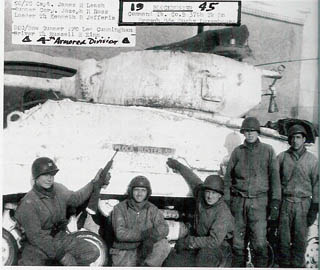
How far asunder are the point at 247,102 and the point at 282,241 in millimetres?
1413

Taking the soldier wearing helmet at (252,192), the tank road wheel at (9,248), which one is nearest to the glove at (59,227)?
the tank road wheel at (9,248)

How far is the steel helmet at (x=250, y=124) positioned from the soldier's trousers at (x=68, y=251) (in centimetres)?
186

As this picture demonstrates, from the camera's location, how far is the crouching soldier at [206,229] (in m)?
5.24

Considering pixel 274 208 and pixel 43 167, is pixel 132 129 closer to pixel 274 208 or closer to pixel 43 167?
pixel 43 167

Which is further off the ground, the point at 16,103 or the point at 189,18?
the point at 189,18

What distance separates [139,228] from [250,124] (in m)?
1.49

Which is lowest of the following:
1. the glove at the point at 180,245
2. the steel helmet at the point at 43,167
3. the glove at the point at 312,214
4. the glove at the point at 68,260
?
the glove at the point at 68,260

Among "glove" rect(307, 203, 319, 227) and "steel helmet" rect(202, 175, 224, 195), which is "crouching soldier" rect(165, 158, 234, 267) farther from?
"glove" rect(307, 203, 319, 227)

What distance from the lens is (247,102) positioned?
566cm

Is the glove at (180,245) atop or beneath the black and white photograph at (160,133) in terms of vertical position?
beneath

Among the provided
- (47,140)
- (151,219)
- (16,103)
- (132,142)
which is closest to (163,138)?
(132,142)

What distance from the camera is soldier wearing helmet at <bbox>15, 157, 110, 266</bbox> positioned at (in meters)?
5.16

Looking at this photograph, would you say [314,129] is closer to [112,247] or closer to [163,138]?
[163,138]

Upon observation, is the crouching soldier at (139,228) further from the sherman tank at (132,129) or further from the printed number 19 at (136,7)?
the printed number 19 at (136,7)
